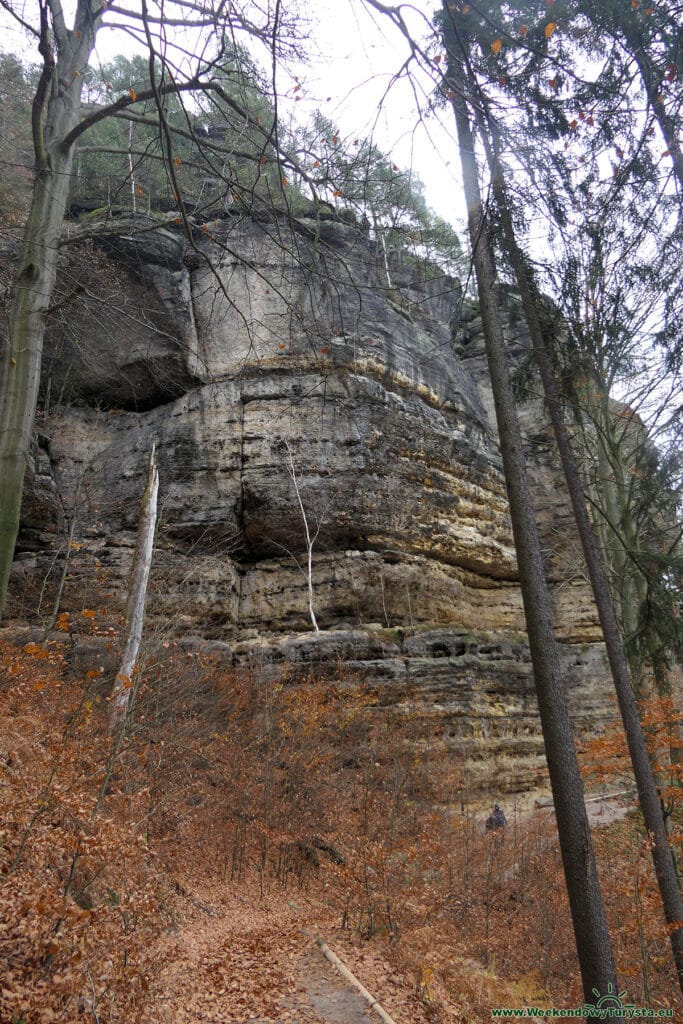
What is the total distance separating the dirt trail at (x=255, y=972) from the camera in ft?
18.0

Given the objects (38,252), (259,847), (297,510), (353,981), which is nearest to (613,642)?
(353,981)

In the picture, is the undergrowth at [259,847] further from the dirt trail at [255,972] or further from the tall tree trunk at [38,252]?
the tall tree trunk at [38,252]

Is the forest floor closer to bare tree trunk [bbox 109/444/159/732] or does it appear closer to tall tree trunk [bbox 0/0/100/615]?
bare tree trunk [bbox 109/444/159/732]

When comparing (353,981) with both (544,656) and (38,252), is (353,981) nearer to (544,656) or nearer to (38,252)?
(544,656)

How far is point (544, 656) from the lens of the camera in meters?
6.49

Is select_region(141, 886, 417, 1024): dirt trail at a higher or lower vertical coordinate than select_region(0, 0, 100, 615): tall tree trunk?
lower

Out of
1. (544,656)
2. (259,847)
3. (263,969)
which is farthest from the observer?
(259,847)

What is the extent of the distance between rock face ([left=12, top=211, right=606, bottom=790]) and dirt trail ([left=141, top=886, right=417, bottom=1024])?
27.5ft

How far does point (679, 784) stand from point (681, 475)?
591 centimetres

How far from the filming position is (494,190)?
23.9 ft

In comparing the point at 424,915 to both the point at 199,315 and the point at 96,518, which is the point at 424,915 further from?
the point at 199,315

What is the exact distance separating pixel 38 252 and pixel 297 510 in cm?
1386

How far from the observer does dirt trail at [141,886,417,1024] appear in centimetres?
548

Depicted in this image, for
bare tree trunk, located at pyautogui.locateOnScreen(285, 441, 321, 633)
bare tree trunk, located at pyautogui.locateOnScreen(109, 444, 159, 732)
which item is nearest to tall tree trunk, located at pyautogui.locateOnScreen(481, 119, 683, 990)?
bare tree trunk, located at pyautogui.locateOnScreen(109, 444, 159, 732)
